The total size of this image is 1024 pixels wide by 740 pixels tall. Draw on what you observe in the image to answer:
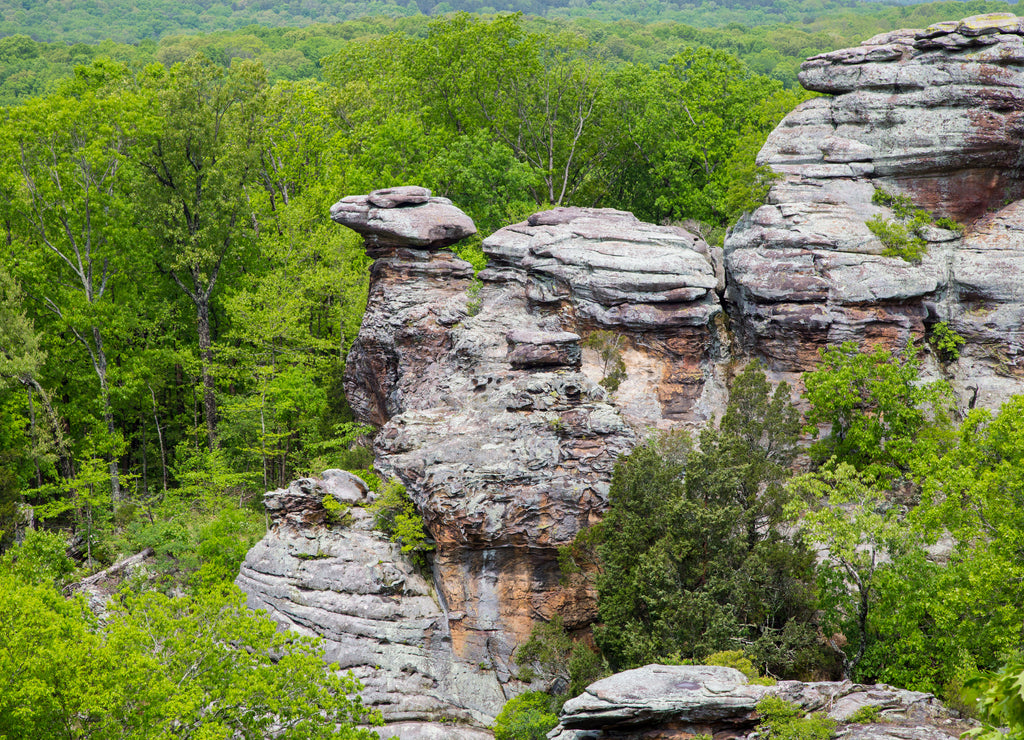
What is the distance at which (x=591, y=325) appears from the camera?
119 ft

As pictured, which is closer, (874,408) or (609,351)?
(874,408)

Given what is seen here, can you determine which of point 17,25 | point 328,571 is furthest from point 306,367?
point 17,25

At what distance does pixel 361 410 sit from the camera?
41.8 metres

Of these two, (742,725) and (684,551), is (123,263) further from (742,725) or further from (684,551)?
(742,725)

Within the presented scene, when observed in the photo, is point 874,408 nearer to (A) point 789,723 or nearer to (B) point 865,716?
(B) point 865,716

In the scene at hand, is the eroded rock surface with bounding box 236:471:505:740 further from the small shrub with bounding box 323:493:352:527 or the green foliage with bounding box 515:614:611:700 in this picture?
the green foliage with bounding box 515:614:611:700

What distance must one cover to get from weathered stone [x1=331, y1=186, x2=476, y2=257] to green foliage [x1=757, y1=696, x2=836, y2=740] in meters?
25.2

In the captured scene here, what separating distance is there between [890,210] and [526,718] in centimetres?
2600

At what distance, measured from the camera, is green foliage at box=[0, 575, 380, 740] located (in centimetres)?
2023

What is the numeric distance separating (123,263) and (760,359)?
110ft

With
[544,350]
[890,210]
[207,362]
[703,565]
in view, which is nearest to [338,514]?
[544,350]

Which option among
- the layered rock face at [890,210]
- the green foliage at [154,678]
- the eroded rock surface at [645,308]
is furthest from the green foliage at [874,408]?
the green foliage at [154,678]

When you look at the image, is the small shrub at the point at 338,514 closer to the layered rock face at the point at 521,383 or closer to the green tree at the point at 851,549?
the layered rock face at the point at 521,383

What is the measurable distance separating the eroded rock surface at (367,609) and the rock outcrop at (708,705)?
24.1 ft
